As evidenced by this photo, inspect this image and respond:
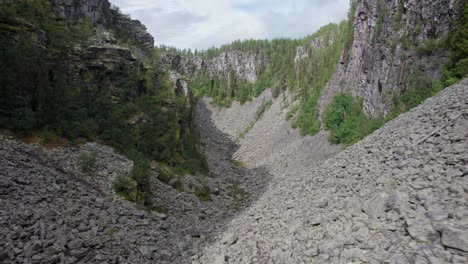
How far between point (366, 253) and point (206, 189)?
24.2 m

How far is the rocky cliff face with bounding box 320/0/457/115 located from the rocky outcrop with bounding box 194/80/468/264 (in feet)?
66.8

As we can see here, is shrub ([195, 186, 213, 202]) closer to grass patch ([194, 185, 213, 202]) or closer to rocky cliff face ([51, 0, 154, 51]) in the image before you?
grass patch ([194, 185, 213, 202])

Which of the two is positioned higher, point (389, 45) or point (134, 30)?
point (134, 30)

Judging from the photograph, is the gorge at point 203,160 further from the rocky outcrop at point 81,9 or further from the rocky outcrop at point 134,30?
the rocky outcrop at point 134,30

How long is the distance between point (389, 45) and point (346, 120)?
12.0 meters

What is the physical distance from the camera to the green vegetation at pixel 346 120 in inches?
1601

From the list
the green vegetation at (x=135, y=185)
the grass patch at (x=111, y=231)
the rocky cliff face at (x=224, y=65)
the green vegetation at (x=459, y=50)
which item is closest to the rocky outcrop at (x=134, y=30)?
the green vegetation at (x=135, y=185)

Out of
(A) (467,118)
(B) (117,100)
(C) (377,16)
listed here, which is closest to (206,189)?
(B) (117,100)

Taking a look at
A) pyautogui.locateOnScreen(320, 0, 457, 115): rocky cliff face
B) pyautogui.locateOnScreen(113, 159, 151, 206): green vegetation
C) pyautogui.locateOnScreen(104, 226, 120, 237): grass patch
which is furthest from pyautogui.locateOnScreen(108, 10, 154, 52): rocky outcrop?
pyautogui.locateOnScreen(320, 0, 457, 115): rocky cliff face

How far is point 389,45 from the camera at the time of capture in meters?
40.4

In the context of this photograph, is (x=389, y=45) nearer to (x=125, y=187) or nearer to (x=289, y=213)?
(x=289, y=213)

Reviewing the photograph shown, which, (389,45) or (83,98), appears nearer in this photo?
(83,98)

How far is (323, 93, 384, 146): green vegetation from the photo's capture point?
4066 cm

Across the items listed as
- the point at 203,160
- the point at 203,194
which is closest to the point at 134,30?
the point at 203,160
